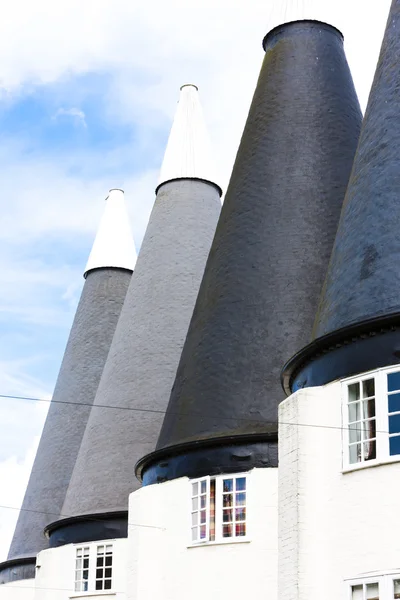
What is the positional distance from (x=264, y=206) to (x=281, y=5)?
6.38 m

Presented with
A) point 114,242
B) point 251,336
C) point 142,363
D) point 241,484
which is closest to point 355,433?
point 241,484

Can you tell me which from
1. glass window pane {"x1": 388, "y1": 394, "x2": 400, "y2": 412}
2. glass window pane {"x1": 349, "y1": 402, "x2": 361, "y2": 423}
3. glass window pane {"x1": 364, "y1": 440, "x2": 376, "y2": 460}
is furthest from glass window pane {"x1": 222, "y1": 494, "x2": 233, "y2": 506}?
glass window pane {"x1": 388, "y1": 394, "x2": 400, "y2": 412}

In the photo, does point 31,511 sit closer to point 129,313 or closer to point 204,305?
point 129,313

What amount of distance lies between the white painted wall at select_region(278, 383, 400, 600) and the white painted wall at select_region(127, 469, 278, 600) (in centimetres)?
248

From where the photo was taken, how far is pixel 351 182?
2120 cm

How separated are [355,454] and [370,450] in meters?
0.34

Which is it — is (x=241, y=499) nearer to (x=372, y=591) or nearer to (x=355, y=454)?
(x=355, y=454)

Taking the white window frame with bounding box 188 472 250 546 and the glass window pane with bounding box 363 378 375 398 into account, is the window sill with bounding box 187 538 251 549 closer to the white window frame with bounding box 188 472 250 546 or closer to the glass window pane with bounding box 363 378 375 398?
the white window frame with bounding box 188 472 250 546

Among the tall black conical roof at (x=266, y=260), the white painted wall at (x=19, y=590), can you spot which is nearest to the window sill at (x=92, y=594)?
the tall black conical roof at (x=266, y=260)

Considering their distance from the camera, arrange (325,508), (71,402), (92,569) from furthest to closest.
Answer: (71,402)
(92,569)
(325,508)

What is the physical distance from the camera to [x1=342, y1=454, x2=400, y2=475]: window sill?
17.7 meters

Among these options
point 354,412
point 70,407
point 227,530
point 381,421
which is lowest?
point 227,530

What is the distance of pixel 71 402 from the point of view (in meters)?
35.8

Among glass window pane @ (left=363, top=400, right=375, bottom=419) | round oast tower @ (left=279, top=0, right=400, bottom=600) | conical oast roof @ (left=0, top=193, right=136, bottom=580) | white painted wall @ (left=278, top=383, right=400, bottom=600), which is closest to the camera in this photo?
white painted wall @ (left=278, top=383, right=400, bottom=600)
